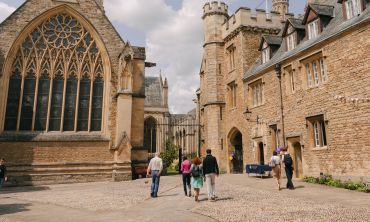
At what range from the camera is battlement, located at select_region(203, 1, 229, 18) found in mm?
22906

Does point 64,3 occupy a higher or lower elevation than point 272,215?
higher

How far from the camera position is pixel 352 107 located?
11.8 m

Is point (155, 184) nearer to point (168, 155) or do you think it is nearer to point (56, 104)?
point (56, 104)

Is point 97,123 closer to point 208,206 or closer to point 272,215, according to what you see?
point 208,206

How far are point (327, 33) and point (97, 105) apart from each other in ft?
41.4

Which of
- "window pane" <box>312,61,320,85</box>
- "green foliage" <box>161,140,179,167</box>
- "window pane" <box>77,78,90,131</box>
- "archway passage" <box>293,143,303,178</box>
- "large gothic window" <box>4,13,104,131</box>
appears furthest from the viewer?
"green foliage" <box>161,140,179,167</box>

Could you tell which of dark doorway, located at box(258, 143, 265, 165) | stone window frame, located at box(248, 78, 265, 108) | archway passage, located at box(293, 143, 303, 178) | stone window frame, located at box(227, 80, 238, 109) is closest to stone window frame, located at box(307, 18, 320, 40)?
stone window frame, located at box(248, 78, 265, 108)

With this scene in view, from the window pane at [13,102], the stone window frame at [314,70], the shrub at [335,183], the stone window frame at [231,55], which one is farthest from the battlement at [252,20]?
the window pane at [13,102]

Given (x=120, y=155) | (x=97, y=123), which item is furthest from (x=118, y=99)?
(x=120, y=155)

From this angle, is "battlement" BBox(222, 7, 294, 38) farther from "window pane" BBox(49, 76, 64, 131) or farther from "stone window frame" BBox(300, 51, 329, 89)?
"window pane" BBox(49, 76, 64, 131)

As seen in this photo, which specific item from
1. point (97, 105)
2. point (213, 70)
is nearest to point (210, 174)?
point (97, 105)

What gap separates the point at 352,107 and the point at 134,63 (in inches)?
470

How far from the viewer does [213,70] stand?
2192 cm

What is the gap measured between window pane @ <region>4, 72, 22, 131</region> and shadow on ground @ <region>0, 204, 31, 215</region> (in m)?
8.57
